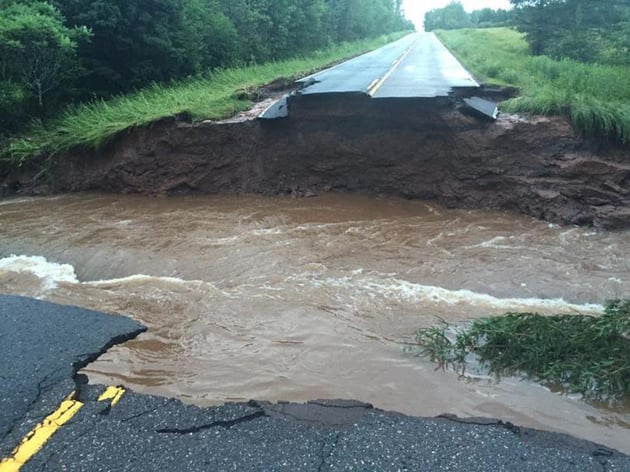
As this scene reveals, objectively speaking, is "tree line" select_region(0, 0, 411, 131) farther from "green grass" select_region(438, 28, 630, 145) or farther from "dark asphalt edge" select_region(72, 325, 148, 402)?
"dark asphalt edge" select_region(72, 325, 148, 402)

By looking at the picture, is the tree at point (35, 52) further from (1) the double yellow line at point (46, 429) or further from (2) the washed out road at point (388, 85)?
(1) the double yellow line at point (46, 429)

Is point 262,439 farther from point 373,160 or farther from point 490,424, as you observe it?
point 373,160

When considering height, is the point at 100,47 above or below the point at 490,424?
above

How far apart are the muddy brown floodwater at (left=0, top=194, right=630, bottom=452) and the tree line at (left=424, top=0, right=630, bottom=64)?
1182 cm

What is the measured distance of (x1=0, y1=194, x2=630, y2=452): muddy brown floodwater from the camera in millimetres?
5035

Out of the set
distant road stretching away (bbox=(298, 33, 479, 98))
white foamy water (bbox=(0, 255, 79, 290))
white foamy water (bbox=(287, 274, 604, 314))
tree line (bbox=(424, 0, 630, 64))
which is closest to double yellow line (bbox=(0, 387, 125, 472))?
white foamy water (bbox=(287, 274, 604, 314))

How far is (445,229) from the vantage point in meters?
9.78

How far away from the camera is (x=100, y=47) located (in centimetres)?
1536

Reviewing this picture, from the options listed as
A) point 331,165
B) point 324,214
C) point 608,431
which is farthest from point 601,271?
point 331,165

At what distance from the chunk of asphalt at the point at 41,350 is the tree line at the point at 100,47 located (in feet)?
28.5

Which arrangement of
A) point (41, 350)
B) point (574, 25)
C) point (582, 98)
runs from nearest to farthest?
point (41, 350)
point (582, 98)
point (574, 25)

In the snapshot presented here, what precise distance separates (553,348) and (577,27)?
19.6 metres

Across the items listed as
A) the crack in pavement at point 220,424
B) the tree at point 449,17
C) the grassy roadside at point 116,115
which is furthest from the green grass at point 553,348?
the tree at point 449,17

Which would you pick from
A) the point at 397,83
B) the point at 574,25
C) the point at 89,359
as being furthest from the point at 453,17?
the point at 89,359
